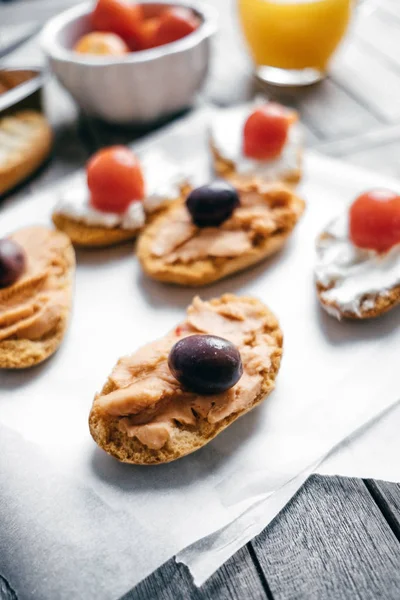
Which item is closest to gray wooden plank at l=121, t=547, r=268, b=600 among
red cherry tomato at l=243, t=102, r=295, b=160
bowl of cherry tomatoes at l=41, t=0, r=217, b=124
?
red cherry tomato at l=243, t=102, r=295, b=160

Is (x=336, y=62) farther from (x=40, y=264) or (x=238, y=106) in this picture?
(x=40, y=264)

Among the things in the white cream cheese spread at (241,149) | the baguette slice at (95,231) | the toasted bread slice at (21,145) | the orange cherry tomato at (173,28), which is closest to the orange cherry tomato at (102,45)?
the orange cherry tomato at (173,28)

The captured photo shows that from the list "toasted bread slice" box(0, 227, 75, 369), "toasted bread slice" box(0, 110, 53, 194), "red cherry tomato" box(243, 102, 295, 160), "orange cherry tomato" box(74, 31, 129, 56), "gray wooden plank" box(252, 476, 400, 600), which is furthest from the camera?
"orange cherry tomato" box(74, 31, 129, 56)

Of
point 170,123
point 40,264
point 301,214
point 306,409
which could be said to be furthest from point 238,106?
point 306,409

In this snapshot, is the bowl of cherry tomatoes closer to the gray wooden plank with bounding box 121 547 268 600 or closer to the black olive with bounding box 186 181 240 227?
the black olive with bounding box 186 181 240 227

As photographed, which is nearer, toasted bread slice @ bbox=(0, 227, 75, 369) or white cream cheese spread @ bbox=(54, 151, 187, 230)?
toasted bread slice @ bbox=(0, 227, 75, 369)

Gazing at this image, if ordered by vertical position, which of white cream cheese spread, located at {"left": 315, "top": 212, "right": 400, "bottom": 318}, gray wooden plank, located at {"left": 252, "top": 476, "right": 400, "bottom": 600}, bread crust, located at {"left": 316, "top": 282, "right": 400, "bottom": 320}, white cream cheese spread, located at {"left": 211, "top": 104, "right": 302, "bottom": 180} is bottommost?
gray wooden plank, located at {"left": 252, "top": 476, "right": 400, "bottom": 600}

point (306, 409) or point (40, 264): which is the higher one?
point (40, 264)

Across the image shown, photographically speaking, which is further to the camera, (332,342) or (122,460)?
(332,342)

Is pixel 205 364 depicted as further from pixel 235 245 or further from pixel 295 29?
pixel 295 29
